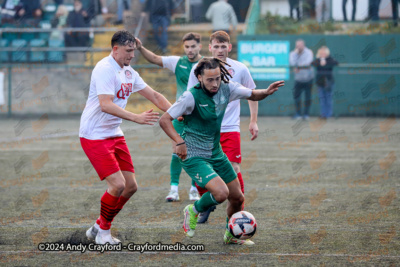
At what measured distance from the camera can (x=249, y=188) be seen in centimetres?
941

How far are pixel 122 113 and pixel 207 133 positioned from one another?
0.83m

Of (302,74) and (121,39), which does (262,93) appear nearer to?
(121,39)

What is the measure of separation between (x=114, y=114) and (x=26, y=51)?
18.4 m

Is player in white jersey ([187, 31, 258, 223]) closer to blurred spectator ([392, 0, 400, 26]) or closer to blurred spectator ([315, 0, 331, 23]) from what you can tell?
blurred spectator ([315, 0, 331, 23])

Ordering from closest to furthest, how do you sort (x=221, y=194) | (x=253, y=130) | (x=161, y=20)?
(x=221, y=194) < (x=253, y=130) < (x=161, y=20)

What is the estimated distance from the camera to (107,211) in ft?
20.2

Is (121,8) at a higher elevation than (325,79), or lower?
higher

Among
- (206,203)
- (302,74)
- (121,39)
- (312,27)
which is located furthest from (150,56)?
(312,27)

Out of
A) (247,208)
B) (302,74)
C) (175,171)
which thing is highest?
(175,171)

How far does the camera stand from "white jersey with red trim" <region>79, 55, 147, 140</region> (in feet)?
19.9

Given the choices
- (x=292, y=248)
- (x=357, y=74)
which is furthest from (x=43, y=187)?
(x=357, y=74)

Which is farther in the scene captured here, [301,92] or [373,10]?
[373,10]

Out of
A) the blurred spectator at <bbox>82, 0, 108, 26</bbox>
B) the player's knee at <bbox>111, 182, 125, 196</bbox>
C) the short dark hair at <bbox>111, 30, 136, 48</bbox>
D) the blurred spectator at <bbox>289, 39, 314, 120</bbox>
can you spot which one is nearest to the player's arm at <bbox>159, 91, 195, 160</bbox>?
the player's knee at <bbox>111, 182, 125, 196</bbox>

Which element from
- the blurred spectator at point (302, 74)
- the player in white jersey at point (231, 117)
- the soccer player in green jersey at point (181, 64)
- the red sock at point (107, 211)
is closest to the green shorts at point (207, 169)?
the red sock at point (107, 211)
